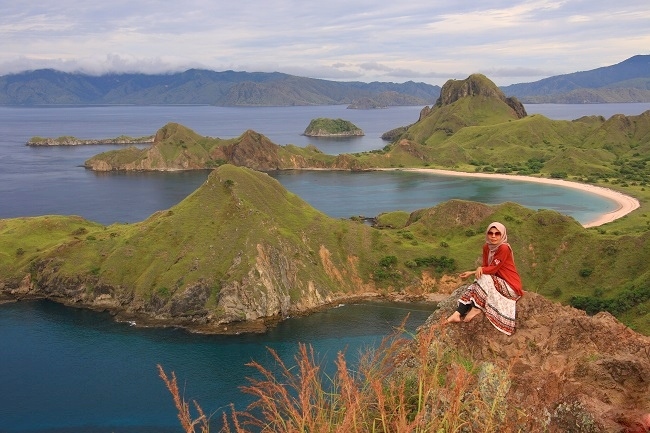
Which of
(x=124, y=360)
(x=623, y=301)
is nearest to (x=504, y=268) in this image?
(x=124, y=360)

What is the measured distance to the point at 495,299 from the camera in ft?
48.7

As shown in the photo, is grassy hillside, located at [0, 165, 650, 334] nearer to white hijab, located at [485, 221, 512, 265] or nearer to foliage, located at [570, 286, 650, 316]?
foliage, located at [570, 286, 650, 316]

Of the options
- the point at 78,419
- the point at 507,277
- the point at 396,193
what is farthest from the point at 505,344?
the point at 396,193

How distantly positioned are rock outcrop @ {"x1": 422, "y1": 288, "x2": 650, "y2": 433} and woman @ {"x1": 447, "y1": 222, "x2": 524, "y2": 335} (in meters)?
0.36

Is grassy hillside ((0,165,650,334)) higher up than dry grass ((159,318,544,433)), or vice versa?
dry grass ((159,318,544,433))

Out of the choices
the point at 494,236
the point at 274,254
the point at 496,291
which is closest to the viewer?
the point at 496,291

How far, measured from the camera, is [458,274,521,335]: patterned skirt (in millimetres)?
14594

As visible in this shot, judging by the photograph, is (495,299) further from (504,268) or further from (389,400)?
(389,400)

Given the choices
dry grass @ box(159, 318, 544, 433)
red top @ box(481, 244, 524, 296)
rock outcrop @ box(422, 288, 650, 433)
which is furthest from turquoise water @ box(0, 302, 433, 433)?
dry grass @ box(159, 318, 544, 433)

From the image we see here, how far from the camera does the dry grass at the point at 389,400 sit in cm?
786

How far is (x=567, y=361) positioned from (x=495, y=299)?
248cm

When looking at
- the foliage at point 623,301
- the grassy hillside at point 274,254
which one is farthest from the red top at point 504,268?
the grassy hillside at point 274,254

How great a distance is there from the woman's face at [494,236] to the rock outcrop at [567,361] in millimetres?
2353

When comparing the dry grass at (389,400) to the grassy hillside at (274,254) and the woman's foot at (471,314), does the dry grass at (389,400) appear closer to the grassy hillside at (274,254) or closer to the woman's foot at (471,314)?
the woman's foot at (471,314)
